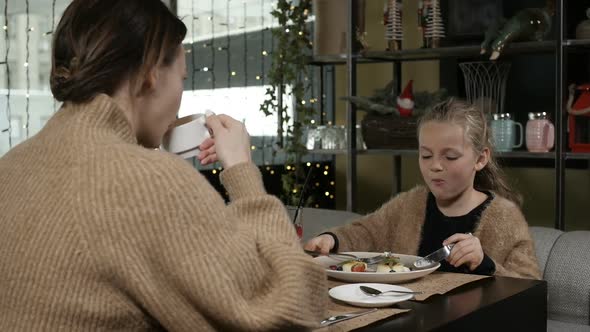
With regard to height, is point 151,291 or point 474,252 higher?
point 151,291

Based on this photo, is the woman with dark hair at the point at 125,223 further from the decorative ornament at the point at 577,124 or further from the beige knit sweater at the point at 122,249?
the decorative ornament at the point at 577,124

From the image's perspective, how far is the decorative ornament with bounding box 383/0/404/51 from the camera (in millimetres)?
3770

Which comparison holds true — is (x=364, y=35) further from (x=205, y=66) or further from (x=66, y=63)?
(x=66, y=63)

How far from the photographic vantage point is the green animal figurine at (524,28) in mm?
3332

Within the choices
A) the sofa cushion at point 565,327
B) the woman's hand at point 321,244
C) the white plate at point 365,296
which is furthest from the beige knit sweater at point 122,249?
the sofa cushion at point 565,327

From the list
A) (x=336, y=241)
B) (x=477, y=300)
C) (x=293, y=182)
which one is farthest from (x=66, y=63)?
(x=293, y=182)

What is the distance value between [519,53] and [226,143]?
2.73 m

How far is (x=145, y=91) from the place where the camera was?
41.8 inches

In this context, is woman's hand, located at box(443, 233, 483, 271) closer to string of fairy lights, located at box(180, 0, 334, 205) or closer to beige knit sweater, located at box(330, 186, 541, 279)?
beige knit sweater, located at box(330, 186, 541, 279)

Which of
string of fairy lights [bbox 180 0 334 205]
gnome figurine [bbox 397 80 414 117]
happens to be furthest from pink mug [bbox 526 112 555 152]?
string of fairy lights [bbox 180 0 334 205]

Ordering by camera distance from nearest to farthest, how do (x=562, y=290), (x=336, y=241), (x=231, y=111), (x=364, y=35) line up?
(x=336, y=241)
(x=562, y=290)
(x=364, y=35)
(x=231, y=111)

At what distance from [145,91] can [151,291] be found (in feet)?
0.90

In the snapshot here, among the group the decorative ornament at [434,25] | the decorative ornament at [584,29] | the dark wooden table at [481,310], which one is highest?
the decorative ornament at [434,25]

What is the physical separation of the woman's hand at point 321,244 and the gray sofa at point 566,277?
711 millimetres
